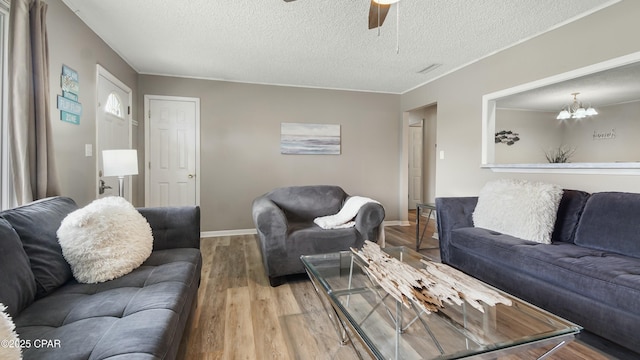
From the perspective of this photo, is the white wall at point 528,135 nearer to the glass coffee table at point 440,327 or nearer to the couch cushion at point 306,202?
the couch cushion at point 306,202

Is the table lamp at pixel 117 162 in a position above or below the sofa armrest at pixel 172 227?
above

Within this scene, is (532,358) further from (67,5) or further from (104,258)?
(67,5)

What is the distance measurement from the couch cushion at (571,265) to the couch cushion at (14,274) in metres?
2.79

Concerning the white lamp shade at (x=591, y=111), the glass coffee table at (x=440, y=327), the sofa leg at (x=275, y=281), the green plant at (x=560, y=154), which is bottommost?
the sofa leg at (x=275, y=281)

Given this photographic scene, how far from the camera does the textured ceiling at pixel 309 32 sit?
2291 millimetres

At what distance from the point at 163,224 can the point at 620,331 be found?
9.32 ft

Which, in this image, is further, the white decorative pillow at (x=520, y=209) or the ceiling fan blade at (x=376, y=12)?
the white decorative pillow at (x=520, y=209)

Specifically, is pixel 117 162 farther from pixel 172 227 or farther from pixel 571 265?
pixel 571 265

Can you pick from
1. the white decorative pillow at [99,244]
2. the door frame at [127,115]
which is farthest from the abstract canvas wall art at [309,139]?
the white decorative pillow at [99,244]

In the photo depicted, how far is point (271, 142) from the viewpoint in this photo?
4426mm

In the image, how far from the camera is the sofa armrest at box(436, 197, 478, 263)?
281cm

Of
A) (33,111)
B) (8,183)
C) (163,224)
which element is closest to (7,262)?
(163,224)

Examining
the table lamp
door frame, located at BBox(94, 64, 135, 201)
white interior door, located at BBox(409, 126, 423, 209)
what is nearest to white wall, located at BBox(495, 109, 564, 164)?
white interior door, located at BBox(409, 126, 423, 209)

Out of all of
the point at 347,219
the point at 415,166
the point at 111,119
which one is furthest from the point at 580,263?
the point at 415,166
